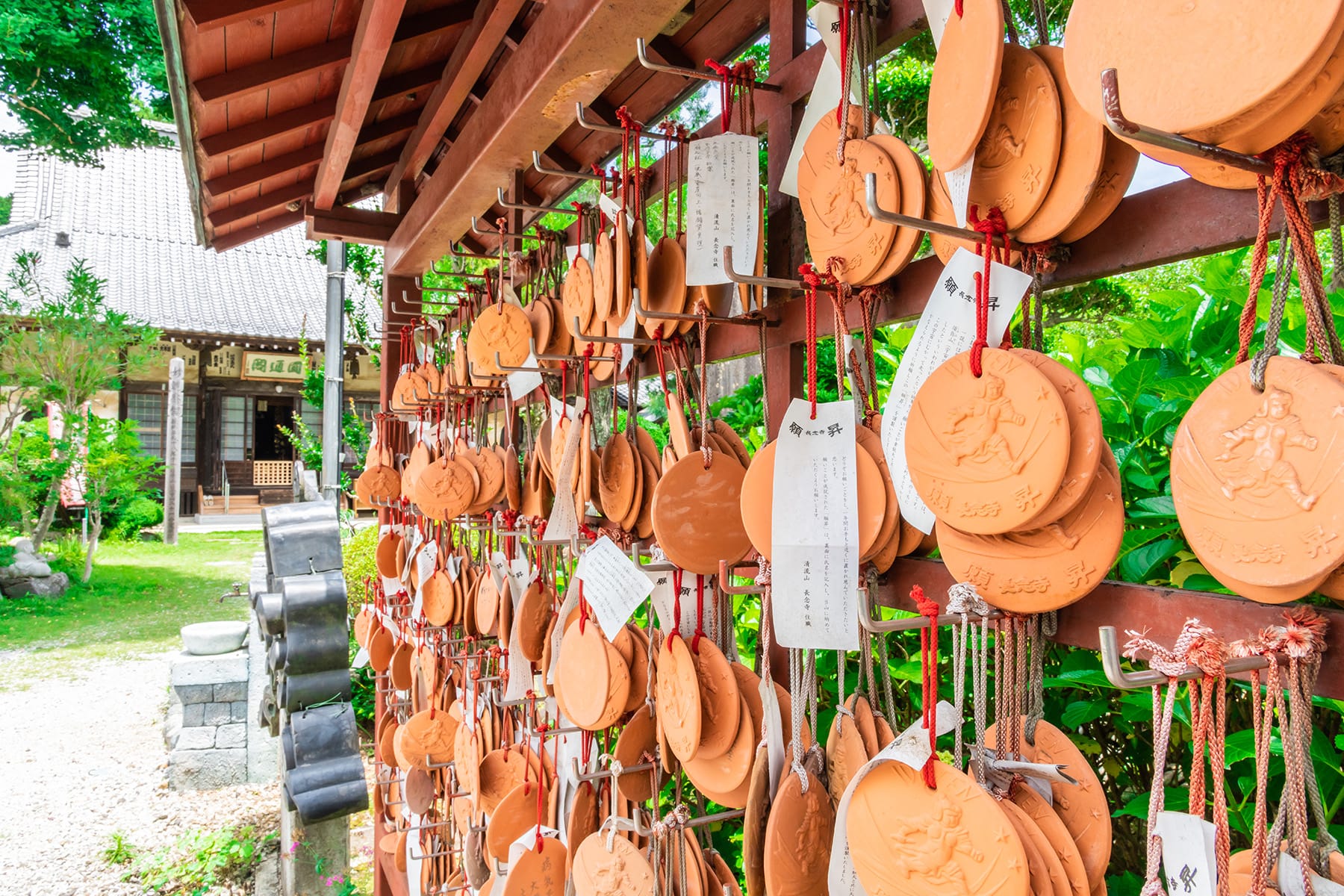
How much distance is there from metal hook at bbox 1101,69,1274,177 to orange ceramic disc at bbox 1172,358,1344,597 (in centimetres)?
10

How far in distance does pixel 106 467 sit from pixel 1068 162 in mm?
11107

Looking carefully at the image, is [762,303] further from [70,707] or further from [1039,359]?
[70,707]

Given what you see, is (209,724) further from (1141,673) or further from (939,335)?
(1141,673)

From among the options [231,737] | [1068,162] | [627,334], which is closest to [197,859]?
[231,737]

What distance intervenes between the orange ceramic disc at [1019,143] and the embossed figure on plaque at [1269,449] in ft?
0.66

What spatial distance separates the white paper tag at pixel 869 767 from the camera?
0.56 meters

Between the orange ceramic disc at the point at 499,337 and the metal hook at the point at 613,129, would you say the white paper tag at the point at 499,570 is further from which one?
the metal hook at the point at 613,129

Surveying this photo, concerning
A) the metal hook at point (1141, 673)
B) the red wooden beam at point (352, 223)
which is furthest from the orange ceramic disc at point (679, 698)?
the red wooden beam at point (352, 223)

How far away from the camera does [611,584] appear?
1043mm

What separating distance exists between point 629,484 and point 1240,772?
0.79 m

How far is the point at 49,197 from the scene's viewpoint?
44.7 ft

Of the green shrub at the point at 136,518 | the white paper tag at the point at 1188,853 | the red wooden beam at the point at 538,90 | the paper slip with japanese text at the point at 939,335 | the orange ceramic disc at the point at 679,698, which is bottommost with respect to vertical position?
the green shrub at the point at 136,518

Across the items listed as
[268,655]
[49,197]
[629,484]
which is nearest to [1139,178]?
[629,484]

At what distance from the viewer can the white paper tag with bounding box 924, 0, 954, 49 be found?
0.62 m
